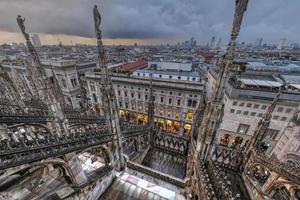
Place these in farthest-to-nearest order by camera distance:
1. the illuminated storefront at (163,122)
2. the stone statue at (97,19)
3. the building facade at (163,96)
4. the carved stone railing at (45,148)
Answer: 1. the illuminated storefront at (163,122)
2. the building facade at (163,96)
3. the stone statue at (97,19)
4. the carved stone railing at (45,148)

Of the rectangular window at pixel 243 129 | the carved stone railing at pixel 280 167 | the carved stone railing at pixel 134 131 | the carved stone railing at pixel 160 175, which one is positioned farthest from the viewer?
the rectangular window at pixel 243 129

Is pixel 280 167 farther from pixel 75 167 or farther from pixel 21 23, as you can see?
pixel 21 23

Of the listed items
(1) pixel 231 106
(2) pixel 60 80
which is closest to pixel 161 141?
(1) pixel 231 106

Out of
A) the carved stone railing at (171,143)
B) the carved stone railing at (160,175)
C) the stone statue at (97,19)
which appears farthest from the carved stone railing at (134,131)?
the stone statue at (97,19)

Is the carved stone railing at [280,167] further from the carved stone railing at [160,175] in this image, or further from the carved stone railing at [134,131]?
the carved stone railing at [134,131]

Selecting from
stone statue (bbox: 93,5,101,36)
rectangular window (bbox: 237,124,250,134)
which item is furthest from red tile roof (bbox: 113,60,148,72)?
rectangular window (bbox: 237,124,250,134)

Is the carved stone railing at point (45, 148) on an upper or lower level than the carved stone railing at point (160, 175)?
upper

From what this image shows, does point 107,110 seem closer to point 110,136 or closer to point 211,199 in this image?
point 110,136
